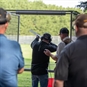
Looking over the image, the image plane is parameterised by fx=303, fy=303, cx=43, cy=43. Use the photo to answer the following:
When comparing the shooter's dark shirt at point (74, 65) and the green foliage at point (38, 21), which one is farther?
the green foliage at point (38, 21)

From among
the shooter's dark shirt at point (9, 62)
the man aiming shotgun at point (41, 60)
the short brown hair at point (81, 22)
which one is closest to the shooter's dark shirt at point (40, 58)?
the man aiming shotgun at point (41, 60)

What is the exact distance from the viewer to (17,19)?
27.5 ft

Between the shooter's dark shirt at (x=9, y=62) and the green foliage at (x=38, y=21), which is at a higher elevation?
the shooter's dark shirt at (x=9, y=62)

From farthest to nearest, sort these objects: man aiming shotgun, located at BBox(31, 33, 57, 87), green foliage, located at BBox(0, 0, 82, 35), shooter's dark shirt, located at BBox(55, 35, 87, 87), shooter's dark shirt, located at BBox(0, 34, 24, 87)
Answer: green foliage, located at BBox(0, 0, 82, 35)
man aiming shotgun, located at BBox(31, 33, 57, 87)
shooter's dark shirt, located at BBox(0, 34, 24, 87)
shooter's dark shirt, located at BBox(55, 35, 87, 87)

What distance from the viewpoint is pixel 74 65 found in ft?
8.64

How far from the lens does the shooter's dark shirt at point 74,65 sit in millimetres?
2611

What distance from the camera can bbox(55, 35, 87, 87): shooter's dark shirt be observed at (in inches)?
103

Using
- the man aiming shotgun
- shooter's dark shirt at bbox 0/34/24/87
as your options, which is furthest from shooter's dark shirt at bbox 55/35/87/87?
the man aiming shotgun

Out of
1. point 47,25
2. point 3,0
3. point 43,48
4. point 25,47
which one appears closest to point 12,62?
point 43,48

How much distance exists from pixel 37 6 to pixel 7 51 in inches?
1060

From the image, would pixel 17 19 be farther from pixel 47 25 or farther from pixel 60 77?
pixel 47 25

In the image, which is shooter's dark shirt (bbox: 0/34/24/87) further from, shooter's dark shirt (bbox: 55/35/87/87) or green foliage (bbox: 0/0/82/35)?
green foliage (bbox: 0/0/82/35)

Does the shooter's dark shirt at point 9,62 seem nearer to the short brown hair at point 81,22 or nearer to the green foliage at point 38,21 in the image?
the short brown hair at point 81,22

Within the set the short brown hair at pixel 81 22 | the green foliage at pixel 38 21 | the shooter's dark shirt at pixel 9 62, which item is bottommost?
the green foliage at pixel 38 21
